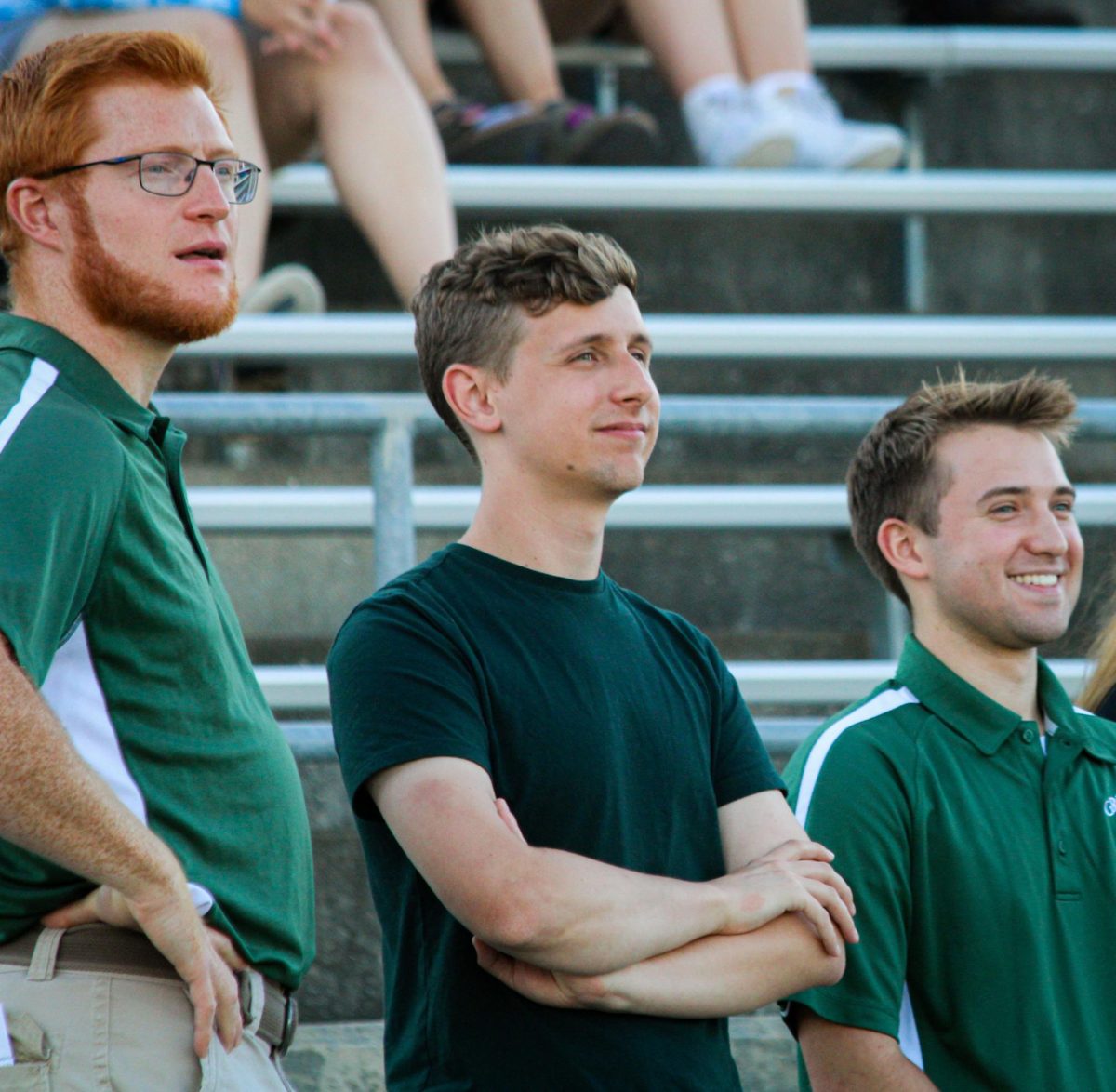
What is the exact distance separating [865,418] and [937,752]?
0.96m

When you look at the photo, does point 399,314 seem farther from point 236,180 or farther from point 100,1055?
point 100,1055

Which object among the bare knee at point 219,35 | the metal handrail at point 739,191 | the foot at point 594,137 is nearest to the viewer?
the bare knee at point 219,35

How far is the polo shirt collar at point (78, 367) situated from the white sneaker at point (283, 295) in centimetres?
178

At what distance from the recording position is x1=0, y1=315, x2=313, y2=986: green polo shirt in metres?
1.54

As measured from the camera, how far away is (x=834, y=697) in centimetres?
326

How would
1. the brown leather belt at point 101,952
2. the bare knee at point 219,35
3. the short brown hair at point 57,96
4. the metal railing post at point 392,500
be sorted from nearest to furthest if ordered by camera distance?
the brown leather belt at point 101,952, the short brown hair at point 57,96, the metal railing post at point 392,500, the bare knee at point 219,35

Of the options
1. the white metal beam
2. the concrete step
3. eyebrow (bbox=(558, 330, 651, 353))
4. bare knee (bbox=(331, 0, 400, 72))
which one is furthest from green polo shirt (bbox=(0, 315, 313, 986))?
bare knee (bbox=(331, 0, 400, 72))

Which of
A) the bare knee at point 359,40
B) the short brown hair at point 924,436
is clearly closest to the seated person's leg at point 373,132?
the bare knee at point 359,40

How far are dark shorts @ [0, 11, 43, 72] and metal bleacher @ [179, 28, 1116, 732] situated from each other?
0.61 metres

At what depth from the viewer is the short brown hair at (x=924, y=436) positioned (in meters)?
2.34

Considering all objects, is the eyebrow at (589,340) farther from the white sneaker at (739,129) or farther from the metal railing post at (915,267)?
the metal railing post at (915,267)

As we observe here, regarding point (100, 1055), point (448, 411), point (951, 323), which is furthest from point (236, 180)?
point (951, 323)

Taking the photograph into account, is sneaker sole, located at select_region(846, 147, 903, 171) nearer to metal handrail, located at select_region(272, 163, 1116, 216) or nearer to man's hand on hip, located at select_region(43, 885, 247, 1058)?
metal handrail, located at select_region(272, 163, 1116, 216)

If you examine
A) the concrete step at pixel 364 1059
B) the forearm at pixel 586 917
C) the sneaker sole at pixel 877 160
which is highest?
the sneaker sole at pixel 877 160
